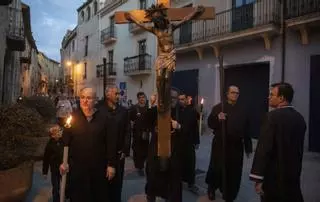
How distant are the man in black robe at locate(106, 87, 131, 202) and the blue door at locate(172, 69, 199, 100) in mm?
11624

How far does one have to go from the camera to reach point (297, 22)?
11.9 m

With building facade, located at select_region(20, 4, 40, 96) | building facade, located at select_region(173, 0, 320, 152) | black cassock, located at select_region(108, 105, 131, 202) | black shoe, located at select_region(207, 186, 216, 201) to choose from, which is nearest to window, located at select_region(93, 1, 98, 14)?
building facade, located at select_region(20, 4, 40, 96)

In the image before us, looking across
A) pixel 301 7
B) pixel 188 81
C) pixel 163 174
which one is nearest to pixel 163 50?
pixel 163 174

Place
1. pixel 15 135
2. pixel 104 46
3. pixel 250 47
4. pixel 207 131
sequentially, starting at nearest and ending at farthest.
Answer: pixel 15 135
pixel 250 47
pixel 207 131
pixel 104 46

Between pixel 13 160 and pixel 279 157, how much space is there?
11.0 feet

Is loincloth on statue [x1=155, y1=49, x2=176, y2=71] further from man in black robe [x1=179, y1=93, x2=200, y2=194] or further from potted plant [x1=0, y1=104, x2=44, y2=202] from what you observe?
potted plant [x1=0, y1=104, x2=44, y2=202]

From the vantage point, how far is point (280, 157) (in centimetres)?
382

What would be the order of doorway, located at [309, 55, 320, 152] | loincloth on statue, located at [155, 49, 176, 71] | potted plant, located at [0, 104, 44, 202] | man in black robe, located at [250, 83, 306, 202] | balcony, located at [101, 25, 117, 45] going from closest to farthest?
man in black robe, located at [250, 83, 306, 202], loincloth on statue, located at [155, 49, 176, 71], potted plant, located at [0, 104, 44, 202], doorway, located at [309, 55, 320, 152], balcony, located at [101, 25, 117, 45]

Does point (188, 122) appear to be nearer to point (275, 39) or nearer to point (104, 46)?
point (275, 39)

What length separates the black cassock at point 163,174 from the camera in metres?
5.04

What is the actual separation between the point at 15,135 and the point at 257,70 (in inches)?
416

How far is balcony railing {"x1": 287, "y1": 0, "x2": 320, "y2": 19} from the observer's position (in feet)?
37.9

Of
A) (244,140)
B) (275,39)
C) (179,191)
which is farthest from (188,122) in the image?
(275,39)

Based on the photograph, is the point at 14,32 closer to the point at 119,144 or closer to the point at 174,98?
the point at 119,144
